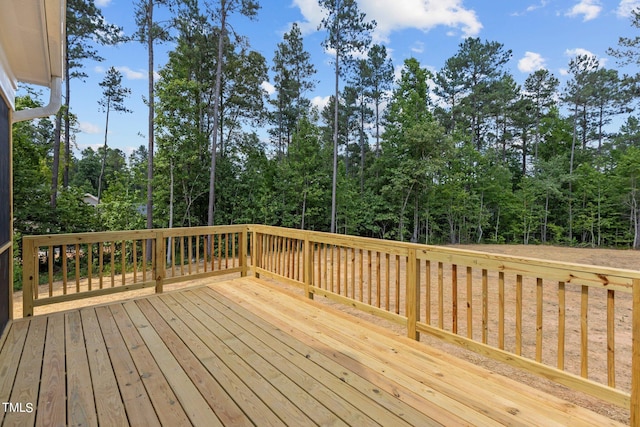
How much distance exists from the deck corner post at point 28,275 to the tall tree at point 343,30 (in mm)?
10707

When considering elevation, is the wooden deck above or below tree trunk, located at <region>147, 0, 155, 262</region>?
below

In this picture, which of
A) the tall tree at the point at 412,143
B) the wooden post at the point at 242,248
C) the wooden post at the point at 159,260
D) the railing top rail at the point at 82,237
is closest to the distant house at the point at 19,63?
the railing top rail at the point at 82,237

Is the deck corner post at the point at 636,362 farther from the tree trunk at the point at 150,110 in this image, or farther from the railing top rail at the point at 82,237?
the tree trunk at the point at 150,110

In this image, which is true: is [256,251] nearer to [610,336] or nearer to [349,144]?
[610,336]

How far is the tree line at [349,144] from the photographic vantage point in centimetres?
1049

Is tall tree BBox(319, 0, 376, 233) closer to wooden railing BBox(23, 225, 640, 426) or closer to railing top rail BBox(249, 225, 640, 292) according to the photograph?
wooden railing BBox(23, 225, 640, 426)

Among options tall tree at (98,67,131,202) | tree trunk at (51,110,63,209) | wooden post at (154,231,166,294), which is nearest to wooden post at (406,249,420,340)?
wooden post at (154,231,166,294)

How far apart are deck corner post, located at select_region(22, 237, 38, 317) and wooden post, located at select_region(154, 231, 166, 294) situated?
117 centimetres

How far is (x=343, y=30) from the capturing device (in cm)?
1309

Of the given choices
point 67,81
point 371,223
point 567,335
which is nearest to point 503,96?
point 371,223

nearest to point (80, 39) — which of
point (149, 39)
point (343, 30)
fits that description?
point (149, 39)

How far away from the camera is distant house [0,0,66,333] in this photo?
85.7 inches

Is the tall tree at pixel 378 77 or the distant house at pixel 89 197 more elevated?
the tall tree at pixel 378 77

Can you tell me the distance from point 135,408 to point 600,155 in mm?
26001
